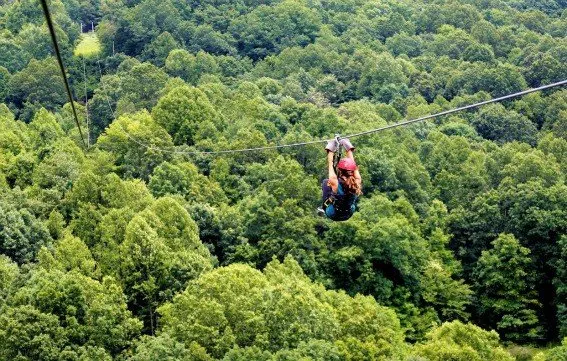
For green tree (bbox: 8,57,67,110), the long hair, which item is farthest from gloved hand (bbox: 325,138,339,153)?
green tree (bbox: 8,57,67,110)

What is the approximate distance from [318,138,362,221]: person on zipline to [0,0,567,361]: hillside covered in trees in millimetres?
16978

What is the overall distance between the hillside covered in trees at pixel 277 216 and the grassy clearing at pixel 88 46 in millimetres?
4181

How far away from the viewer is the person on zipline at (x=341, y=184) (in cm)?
2141

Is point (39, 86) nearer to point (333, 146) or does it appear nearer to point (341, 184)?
point (341, 184)

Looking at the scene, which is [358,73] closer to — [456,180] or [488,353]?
[456,180]

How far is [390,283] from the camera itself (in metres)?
60.2

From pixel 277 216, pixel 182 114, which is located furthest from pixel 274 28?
pixel 277 216

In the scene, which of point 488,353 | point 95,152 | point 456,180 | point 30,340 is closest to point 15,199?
point 95,152

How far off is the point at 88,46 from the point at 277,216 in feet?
245

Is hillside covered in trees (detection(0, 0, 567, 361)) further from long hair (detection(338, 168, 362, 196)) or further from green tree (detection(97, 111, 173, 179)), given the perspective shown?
long hair (detection(338, 168, 362, 196))

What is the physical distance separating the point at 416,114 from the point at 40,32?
53.6 metres

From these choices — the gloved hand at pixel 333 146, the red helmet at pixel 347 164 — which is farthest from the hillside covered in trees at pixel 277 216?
the gloved hand at pixel 333 146

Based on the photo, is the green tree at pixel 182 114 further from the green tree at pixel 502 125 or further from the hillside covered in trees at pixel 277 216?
the green tree at pixel 502 125

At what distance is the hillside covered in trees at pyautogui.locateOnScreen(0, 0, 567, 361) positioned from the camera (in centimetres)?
4247
